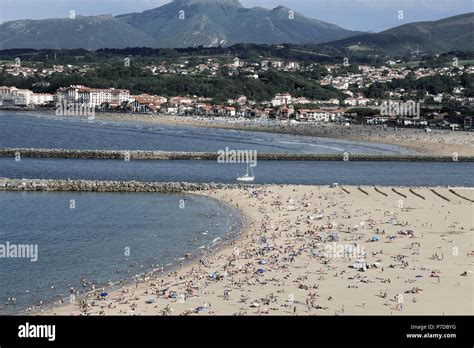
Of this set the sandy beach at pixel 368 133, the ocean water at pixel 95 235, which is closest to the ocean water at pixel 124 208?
the ocean water at pixel 95 235

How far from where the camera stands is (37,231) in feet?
72.1

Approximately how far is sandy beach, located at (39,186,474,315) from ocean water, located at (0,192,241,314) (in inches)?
39.3

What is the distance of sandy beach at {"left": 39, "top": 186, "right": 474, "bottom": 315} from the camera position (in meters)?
13.4

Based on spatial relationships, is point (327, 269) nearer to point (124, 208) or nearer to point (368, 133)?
point (124, 208)

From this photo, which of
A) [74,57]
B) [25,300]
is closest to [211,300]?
[25,300]

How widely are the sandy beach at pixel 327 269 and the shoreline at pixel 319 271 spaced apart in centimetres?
2

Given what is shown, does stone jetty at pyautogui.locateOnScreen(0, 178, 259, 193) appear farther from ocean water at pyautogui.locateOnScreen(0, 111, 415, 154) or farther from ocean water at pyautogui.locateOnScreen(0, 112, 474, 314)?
ocean water at pyautogui.locateOnScreen(0, 111, 415, 154)

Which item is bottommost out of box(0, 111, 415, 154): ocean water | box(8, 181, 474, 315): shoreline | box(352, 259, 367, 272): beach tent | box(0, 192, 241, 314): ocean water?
box(0, 192, 241, 314): ocean water

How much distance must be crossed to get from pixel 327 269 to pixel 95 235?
25.2 feet

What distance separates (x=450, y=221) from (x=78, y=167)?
72.8 feet

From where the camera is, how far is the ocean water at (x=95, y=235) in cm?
1630

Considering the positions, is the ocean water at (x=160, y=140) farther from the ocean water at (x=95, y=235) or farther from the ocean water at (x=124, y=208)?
the ocean water at (x=95, y=235)

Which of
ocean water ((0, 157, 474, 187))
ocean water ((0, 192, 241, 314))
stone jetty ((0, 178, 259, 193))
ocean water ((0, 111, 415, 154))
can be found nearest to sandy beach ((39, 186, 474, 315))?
ocean water ((0, 192, 241, 314))
